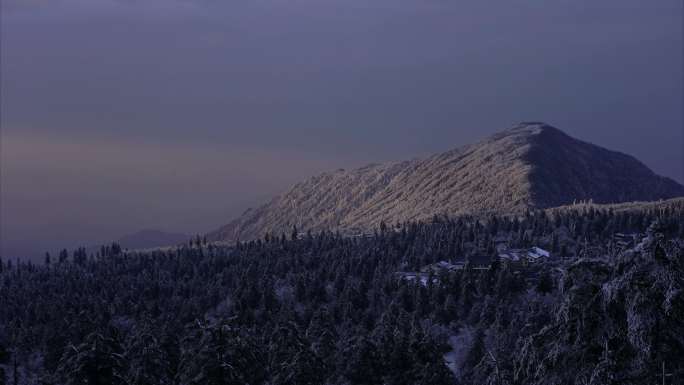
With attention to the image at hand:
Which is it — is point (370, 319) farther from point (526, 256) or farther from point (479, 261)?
point (526, 256)

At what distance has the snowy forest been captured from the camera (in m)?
24.3

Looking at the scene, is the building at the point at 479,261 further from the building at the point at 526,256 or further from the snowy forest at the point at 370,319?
the snowy forest at the point at 370,319

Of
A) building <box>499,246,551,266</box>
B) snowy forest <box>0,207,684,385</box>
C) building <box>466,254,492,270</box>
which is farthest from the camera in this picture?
building <box>499,246,551,266</box>

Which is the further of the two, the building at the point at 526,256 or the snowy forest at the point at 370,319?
the building at the point at 526,256

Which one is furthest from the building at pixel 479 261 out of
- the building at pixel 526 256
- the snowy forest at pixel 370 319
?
the snowy forest at pixel 370 319

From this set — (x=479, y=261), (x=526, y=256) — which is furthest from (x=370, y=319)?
(x=526, y=256)

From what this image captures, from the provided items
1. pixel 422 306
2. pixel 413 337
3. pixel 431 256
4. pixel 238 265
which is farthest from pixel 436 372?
pixel 238 265

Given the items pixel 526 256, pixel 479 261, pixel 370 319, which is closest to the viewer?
pixel 370 319

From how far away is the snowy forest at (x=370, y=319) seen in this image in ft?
79.7

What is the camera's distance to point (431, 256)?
176250 millimetres

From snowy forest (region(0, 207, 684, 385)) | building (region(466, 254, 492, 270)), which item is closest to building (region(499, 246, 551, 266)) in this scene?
building (region(466, 254, 492, 270))

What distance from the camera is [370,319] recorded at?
125m

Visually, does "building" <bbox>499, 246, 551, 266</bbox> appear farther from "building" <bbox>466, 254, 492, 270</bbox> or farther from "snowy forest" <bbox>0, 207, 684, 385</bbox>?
"snowy forest" <bbox>0, 207, 684, 385</bbox>

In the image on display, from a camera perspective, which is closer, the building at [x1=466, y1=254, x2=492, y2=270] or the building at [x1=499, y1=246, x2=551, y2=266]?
the building at [x1=466, y1=254, x2=492, y2=270]
